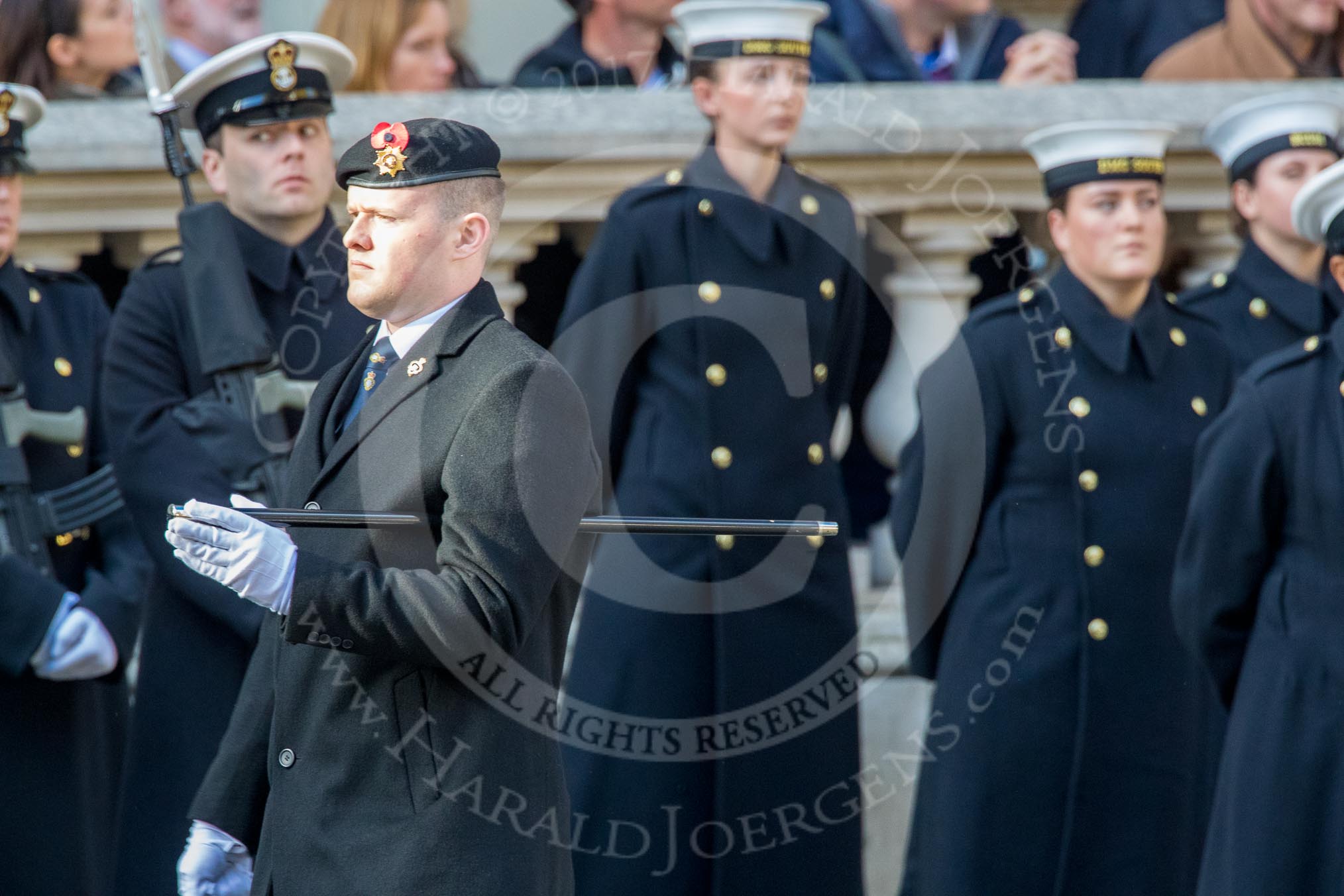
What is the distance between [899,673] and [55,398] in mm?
2200

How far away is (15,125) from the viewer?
4.54 m

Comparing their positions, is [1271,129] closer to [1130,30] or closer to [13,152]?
[1130,30]

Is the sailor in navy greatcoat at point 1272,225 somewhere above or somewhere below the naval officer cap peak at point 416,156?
below

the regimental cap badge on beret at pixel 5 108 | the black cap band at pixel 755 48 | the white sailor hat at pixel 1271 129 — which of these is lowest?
the white sailor hat at pixel 1271 129

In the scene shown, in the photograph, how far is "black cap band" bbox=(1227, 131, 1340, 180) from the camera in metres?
5.24

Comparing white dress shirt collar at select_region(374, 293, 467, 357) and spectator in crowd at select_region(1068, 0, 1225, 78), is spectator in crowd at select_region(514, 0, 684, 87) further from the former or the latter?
white dress shirt collar at select_region(374, 293, 467, 357)

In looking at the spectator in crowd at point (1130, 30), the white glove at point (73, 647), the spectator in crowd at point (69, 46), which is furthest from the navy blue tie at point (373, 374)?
the spectator in crowd at point (1130, 30)

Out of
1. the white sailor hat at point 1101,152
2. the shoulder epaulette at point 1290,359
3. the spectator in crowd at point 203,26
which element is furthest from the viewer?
the spectator in crowd at point 203,26

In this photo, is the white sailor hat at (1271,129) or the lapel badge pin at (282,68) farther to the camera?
the white sailor hat at (1271,129)

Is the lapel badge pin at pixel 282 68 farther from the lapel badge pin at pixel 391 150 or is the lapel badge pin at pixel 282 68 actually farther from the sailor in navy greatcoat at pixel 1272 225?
the sailor in navy greatcoat at pixel 1272 225

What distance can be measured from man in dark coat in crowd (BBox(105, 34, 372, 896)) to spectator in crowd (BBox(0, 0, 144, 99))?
43.2 inches

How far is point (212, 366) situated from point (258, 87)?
2.07 feet

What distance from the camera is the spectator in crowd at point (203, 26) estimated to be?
20.3 feet

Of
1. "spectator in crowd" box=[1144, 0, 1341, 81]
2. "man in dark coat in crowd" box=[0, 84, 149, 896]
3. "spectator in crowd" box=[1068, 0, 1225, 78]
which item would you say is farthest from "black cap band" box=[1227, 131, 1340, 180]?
"man in dark coat in crowd" box=[0, 84, 149, 896]
